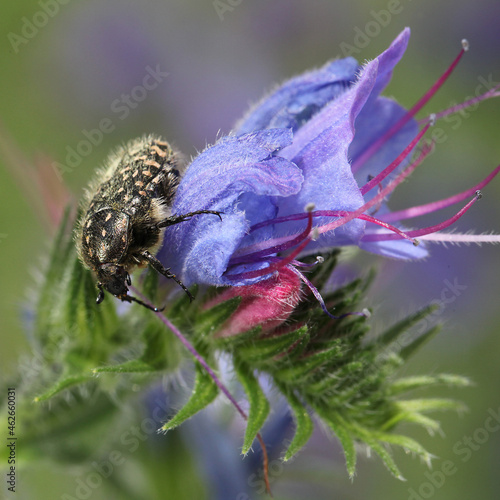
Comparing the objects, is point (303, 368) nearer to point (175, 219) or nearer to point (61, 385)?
point (175, 219)

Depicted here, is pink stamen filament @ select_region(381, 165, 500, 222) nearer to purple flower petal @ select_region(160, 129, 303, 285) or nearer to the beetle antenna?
purple flower petal @ select_region(160, 129, 303, 285)

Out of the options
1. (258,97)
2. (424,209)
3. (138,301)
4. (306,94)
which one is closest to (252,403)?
(138,301)

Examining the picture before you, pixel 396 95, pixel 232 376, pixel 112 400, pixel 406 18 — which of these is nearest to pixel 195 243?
pixel 232 376

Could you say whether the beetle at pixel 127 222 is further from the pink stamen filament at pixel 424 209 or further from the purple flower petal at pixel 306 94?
the pink stamen filament at pixel 424 209

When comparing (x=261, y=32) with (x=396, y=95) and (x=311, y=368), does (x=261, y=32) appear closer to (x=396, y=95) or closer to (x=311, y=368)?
(x=396, y=95)

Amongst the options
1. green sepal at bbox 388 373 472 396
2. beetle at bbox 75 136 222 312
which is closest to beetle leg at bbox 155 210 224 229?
Result: beetle at bbox 75 136 222 312

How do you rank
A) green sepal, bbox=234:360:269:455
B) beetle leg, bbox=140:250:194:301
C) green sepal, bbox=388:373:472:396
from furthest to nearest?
green sepal, bbox=388:373:472:396 → beetle leg, bbox=140:250:194:301 → green sepal, bbox=234:360:269:455

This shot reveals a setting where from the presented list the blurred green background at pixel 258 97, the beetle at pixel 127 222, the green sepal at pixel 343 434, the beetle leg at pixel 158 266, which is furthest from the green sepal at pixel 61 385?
the blurred green background at pixel 258 97
